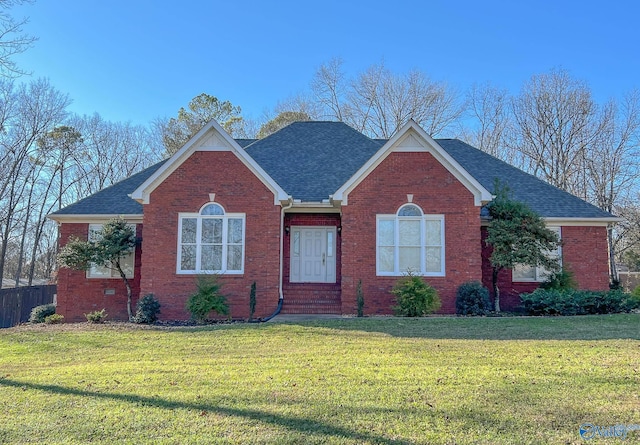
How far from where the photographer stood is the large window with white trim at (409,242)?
14.2 metres

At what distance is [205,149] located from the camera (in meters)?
14.2

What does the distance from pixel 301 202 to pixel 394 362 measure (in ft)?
27.2

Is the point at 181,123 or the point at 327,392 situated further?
the point at 181,123

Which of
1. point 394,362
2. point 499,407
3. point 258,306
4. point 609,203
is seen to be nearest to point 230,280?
point 258,306

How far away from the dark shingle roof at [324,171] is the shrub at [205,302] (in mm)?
4265

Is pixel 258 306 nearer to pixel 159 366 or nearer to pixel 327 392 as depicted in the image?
pixel 159 366

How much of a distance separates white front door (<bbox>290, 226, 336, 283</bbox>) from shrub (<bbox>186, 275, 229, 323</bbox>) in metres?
3.47

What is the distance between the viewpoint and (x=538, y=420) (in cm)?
476

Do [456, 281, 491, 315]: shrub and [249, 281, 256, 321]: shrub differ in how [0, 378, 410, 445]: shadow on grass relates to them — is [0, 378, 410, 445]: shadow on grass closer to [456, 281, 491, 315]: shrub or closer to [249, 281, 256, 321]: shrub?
[249, 281, 256, 321]: shrub

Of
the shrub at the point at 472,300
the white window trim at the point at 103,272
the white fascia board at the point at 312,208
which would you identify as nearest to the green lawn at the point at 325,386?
the shrub at the point at 472,300

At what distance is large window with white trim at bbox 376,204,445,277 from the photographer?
1417 centimetres

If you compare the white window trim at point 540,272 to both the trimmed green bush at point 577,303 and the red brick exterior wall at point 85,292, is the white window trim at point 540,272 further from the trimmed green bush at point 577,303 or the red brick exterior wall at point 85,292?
the red brick exterior wall at point 85,292

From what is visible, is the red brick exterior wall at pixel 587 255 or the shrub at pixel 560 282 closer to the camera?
the shrub at pixel 560 282

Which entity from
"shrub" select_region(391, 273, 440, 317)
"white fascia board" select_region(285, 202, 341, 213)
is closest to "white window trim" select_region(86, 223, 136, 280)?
"white fascia board" select_region(285, 202, 341, 213)
